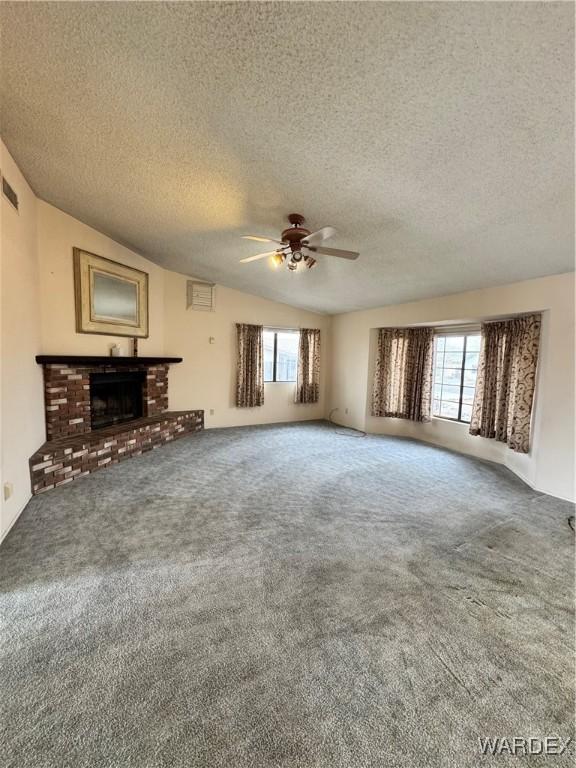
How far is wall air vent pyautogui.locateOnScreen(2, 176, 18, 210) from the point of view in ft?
7.85

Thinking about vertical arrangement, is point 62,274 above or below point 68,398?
above

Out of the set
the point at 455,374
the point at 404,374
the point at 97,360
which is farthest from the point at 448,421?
the point at 97,360

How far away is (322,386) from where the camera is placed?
7.12m

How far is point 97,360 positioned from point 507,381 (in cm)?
528

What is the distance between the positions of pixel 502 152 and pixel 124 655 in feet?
10.7

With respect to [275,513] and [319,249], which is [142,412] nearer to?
[275,513]

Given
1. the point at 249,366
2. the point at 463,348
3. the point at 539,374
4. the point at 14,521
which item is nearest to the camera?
the point at 14,521

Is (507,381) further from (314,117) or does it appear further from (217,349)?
(217,349)

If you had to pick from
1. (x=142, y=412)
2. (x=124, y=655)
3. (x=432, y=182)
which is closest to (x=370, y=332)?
(x=432, y=182)

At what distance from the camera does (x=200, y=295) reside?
5.61 metres

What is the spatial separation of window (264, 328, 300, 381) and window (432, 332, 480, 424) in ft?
9.18

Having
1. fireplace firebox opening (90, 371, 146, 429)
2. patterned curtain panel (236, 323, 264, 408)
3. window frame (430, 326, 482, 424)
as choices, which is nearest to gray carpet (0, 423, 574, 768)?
fireplace firebox opening (90, 371, 146, 429)

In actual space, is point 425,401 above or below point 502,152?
below

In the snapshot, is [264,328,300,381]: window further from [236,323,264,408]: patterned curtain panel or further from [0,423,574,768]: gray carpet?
[0,423,574,768]: gray carpet
